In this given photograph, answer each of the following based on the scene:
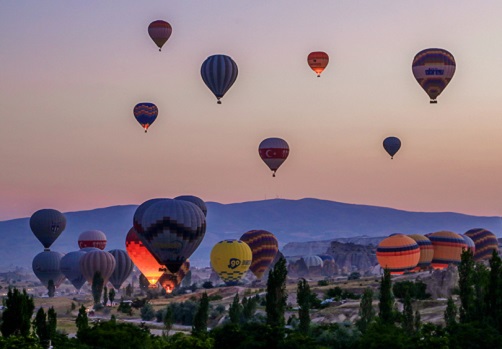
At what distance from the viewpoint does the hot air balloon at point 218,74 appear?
118688 millimetres

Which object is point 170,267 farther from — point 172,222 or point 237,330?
point 237,330

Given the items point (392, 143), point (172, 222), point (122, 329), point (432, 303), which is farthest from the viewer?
point (392, 143)

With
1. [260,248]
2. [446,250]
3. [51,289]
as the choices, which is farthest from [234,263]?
[51,289]

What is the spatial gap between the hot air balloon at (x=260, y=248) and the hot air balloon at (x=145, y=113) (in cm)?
3418

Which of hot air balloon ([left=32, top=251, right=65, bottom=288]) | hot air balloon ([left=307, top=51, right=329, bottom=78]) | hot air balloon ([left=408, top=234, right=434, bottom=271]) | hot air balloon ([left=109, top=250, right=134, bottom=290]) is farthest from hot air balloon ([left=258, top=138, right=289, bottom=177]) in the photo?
hot air balloon ([left=32, top=251, right=65, bottom=288])

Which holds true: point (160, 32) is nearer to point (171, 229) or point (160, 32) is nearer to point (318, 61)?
point (318, 61)

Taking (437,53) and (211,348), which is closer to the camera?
(211,348)

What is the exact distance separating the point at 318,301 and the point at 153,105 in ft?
141

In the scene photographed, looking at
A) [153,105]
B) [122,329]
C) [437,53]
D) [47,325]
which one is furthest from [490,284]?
[153,105]

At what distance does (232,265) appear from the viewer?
5738 inches

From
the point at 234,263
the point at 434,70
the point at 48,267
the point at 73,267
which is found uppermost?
the point at 434,70

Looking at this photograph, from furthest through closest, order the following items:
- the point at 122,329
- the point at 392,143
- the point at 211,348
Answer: the point at 392,143 → the point at 122,329 → the point at 211,348

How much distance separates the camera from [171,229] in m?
115

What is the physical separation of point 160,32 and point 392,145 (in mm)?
43973
